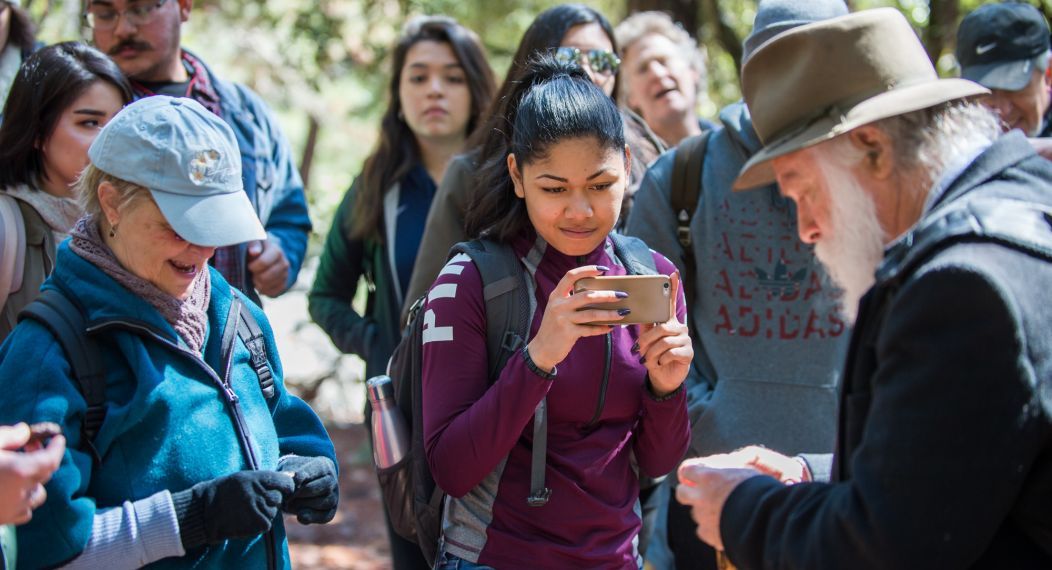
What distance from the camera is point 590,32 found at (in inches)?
170

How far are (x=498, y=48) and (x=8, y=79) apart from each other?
4989 millimetres

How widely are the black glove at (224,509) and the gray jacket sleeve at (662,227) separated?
167 cm

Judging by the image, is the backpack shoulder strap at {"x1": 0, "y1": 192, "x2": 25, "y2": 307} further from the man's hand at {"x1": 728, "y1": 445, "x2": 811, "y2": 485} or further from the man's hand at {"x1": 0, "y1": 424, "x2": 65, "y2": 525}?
the man's hand at {"x1": 728, "y1": 445, "x2": 811, "y2": 485}

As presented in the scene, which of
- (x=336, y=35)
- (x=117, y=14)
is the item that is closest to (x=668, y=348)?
(x=117, y=14)

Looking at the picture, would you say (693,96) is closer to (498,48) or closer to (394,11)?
(498,48)

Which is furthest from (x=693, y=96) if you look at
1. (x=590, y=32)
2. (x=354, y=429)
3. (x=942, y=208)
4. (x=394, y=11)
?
(x=354, y=429)

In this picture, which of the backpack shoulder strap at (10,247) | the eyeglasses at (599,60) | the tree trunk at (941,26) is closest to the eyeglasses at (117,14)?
the backpack shoulder strap at (10,247)

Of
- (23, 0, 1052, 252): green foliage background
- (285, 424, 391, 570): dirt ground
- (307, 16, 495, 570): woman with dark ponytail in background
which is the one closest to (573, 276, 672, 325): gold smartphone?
(307, 16, 495, 570): woman with dark ponytail in background

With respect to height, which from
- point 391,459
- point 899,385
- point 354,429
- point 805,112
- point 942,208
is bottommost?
point 354,429

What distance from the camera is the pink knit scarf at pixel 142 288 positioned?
8.41 ft

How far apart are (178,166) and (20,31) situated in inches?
90.0

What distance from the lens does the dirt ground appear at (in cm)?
671

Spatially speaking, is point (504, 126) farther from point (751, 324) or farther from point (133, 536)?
point (133, 536)

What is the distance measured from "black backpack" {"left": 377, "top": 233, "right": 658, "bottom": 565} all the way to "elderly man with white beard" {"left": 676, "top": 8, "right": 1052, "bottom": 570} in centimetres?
68
